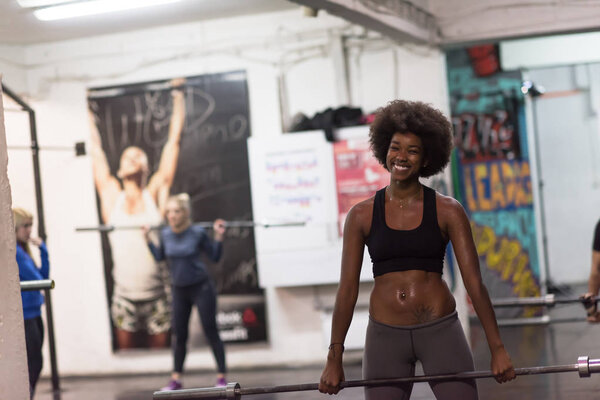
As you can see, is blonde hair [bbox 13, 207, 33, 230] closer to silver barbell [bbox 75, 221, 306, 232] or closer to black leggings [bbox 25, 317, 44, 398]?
black leggings [bbox 25, 317, 44, 398]

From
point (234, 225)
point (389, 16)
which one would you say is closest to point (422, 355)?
point (389, 16)

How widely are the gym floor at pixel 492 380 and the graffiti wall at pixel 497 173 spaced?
649mm

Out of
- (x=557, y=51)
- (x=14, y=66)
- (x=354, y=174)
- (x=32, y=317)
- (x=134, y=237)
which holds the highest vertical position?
(x=14, y=66)

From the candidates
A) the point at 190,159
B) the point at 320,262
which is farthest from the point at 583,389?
the point at 190,159

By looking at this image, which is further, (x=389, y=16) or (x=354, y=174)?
(x=354, y=174)

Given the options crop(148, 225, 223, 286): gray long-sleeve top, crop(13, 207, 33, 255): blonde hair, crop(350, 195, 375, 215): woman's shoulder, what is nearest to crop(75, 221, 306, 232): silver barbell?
crop(148, 225, 223, 286): gray long-sleeve top

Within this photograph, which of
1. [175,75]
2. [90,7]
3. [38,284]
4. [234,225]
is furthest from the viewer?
[175,75]

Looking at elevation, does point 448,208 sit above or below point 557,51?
below

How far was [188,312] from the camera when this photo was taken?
7.40 m

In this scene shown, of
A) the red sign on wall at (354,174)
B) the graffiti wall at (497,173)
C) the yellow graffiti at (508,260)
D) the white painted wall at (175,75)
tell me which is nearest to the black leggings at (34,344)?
the white painted wall at (175,75)

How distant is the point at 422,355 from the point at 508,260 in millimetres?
6757

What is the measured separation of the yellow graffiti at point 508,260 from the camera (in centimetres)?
952

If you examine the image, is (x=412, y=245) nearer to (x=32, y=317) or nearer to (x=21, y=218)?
(x=32, y=317)

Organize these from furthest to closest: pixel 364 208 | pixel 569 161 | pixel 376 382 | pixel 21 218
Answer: pixel 569 161 → pixel 21 218 → pixel 364 208 → pixel 376 382
